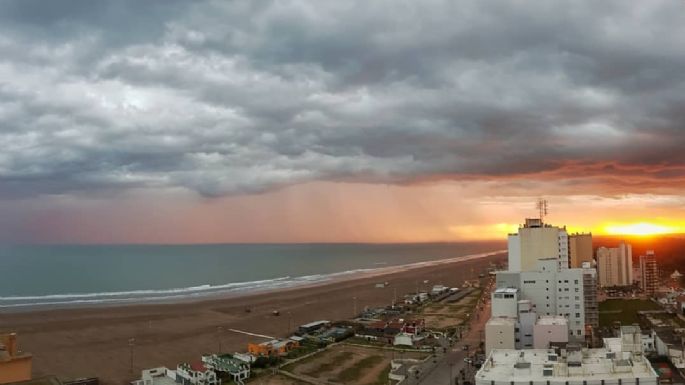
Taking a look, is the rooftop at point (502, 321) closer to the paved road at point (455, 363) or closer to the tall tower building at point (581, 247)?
the paved road at point (455, 363)

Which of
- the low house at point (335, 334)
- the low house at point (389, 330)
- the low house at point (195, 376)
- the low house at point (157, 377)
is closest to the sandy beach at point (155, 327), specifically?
the low house at point (157, 377)

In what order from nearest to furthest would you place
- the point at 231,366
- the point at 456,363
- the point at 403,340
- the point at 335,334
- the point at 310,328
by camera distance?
the point at 231,366 < the point at 456,363 < the point at 403,340 < the point at 335,334 < the point at 310,328

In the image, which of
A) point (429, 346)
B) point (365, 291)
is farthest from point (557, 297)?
point (365, 291)

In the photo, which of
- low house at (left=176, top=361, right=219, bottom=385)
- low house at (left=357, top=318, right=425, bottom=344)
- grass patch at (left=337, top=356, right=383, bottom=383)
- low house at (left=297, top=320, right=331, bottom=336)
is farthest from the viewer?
low house at (left=297, top=320, right=331, bottom=336)

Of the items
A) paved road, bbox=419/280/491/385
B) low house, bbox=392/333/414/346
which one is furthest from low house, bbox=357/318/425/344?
paved road, bbox=419/280/491/385

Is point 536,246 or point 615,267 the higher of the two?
point 536,246

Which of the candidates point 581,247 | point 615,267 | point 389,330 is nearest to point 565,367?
point 389,330

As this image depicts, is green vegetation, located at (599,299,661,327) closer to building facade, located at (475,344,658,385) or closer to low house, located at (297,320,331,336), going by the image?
low house, located at (297,320,331,336)

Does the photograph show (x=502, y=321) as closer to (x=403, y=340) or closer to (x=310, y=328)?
(x=403, y=340)
